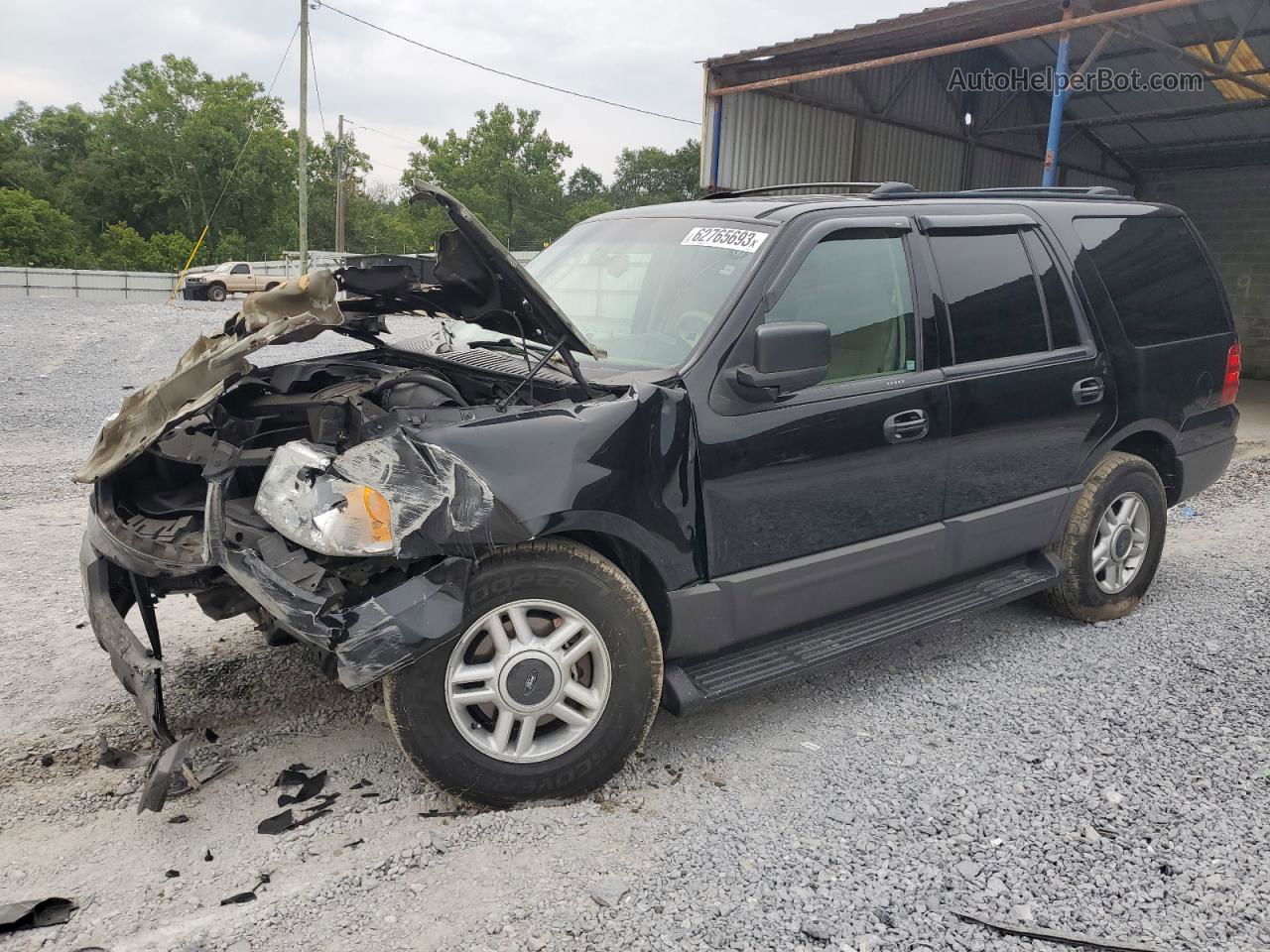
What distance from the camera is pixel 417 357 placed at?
3.71 m

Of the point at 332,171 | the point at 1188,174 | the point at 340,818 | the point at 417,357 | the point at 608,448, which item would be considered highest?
the point at 332,171

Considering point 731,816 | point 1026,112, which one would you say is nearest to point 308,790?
point 731,816

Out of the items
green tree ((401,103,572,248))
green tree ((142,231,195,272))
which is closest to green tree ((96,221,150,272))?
green tree ((142,231,195,272))

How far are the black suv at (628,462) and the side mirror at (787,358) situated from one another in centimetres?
1

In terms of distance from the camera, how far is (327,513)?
8.47 ft

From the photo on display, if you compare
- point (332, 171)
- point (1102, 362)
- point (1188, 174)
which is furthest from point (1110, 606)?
point (332, 171)

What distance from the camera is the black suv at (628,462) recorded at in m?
2.66

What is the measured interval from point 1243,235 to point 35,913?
2298 centimetres

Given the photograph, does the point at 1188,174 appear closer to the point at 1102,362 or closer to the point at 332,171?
the point at 1102,362

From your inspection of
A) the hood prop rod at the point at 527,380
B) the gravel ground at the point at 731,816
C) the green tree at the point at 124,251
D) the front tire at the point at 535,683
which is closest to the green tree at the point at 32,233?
the green tree at the point at 124,251

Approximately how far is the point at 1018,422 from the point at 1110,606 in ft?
4.33

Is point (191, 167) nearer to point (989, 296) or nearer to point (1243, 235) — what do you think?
point (1243, 235)

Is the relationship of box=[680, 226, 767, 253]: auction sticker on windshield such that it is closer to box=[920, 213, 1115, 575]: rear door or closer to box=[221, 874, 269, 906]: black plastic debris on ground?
box=[920, 213, 1115, 575]: rear door

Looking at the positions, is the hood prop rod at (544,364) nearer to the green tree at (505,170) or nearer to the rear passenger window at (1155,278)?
the rear passenger window at (1155,278)
